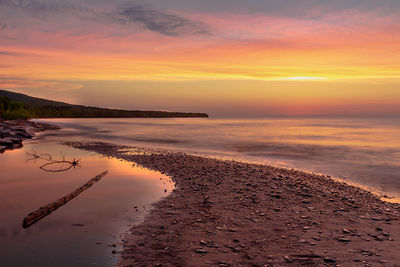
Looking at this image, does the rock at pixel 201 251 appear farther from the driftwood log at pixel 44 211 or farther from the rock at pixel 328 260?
the driftwood log at pixel 44 211

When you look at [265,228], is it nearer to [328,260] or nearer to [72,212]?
[328,260]

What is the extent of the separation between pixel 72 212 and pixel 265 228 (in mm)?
6617

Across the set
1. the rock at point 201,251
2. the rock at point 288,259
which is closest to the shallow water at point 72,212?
the rock at point 201,251

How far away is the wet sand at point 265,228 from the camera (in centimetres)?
696

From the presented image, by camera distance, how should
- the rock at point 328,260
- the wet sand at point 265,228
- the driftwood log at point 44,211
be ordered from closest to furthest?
the rock at point 328,260 < the wet sand at point 265,228 < the driftwood log at point 44,211

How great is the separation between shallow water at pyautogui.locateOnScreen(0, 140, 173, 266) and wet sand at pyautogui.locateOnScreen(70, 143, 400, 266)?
0.79 meters

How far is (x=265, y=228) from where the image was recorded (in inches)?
346

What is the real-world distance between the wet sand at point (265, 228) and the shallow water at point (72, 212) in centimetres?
79

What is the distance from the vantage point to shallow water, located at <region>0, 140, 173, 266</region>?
7.13 m

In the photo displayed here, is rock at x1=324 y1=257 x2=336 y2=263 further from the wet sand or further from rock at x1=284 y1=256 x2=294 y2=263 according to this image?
rock at x1=284 y1=256 x2=294 y2=263

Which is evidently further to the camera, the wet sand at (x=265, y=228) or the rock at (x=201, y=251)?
the rock at (x=201, y=251)

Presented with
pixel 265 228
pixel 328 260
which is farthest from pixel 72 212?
pixel 328 260

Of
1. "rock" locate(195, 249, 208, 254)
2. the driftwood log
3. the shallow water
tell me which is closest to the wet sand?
"rock" locate(195, 249, 208, 254)

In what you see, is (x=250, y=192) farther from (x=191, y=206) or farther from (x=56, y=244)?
(x=56, y=244)
